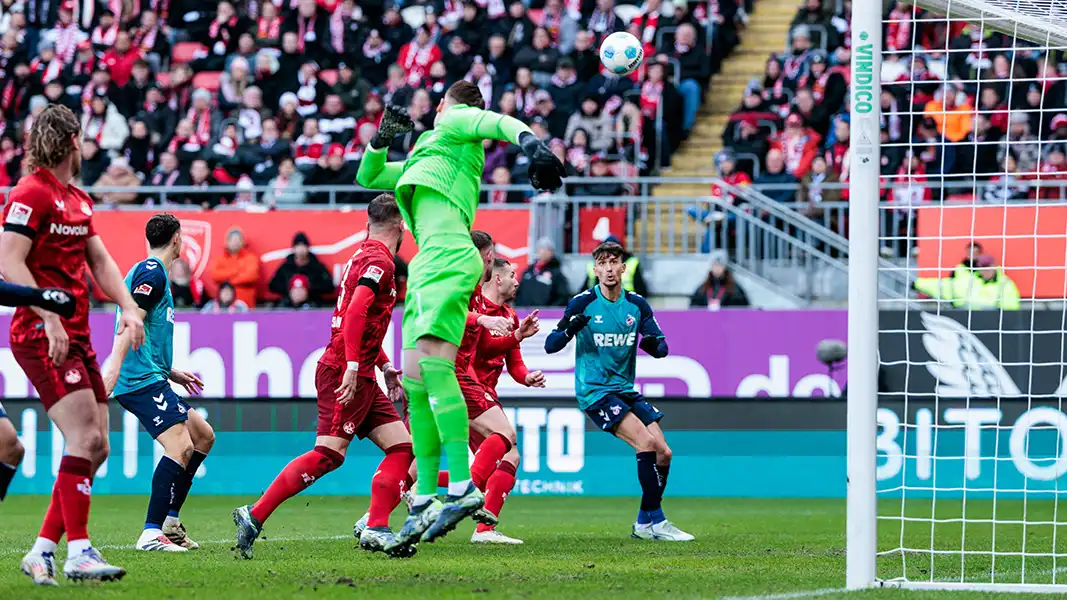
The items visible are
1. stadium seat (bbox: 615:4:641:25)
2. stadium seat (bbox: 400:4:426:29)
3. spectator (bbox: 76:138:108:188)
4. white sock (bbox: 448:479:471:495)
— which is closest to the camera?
white sock (bbox: 448:479:471:495)

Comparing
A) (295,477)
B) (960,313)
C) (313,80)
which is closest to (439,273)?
(295,477)

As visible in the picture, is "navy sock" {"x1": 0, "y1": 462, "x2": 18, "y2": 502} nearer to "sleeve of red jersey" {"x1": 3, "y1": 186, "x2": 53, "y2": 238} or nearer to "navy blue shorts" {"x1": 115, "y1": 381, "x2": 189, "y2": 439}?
"sleeve of red jersey" {"x1": 3, "y1": 186, "x2": 53, "y2": 238}

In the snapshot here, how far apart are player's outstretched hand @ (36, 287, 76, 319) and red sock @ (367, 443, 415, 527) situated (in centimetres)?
280

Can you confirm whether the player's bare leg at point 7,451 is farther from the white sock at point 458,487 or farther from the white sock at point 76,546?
the white sock at point 458,487

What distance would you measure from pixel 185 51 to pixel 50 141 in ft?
58.8

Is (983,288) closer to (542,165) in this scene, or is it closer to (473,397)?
(473,397)

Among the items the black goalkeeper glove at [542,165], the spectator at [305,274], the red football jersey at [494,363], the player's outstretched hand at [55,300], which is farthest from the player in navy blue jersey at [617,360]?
the spectator at [305,274]

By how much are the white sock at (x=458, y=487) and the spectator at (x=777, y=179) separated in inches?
468

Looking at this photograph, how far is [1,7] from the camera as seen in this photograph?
982 inches

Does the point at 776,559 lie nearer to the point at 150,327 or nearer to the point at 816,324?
the point at 150,327

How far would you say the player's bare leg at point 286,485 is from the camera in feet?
28.6

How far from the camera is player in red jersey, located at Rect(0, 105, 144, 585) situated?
6742 mm

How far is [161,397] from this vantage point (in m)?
9.80

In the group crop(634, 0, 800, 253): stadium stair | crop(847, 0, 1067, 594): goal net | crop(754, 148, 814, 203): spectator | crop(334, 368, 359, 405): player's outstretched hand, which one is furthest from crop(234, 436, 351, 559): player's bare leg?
crop(634, 0, 800, 253): stadium stair
